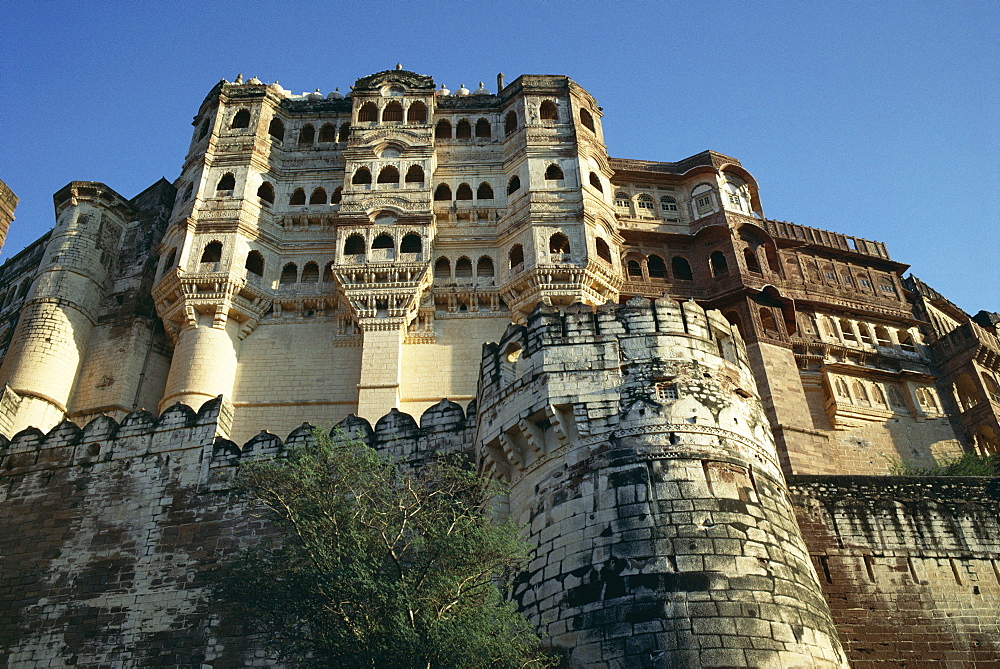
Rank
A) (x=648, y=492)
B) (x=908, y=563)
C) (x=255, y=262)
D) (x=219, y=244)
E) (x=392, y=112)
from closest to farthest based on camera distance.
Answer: (x=648, y=492)
(x=908, y=563)
(x=219, y=244)
(x=255, y=262)
(x=392, y=112)

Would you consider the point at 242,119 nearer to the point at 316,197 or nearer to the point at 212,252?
the point at 316,197

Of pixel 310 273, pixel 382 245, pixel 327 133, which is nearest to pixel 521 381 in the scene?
pixel 382 245

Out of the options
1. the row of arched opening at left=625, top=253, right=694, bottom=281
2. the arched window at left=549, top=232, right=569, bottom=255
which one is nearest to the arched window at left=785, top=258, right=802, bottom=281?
the row of arched opening at left=625, top=253, right=694, bottom=281

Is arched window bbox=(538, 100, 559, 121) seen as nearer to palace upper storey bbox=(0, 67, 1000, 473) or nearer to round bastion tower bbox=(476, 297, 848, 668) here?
palace upper storey bbox=(0, 67, 1000, 473)

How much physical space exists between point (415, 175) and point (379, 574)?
21.0m

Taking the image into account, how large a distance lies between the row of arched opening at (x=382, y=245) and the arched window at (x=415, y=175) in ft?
8.43

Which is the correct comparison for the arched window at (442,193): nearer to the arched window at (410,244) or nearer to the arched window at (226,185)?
the arched window at (410,244)

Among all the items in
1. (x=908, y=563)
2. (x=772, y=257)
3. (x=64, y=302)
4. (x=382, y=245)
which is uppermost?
(x=772, y=257)

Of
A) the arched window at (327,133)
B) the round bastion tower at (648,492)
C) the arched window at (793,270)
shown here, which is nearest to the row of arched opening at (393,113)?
the arched window at (327,133)

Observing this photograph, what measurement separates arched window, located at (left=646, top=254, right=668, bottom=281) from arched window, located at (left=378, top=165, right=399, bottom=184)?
30.3 feet

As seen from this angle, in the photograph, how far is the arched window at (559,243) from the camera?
2750 cm

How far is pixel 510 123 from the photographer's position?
106ft

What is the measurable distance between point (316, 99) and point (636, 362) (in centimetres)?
2506

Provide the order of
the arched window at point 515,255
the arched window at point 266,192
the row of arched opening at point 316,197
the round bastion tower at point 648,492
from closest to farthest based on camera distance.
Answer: the round bastion tower at point 648,492 < the arched window at point 515,255 < the arched window at point 266,192 < the row of arched opening at point 316,197
